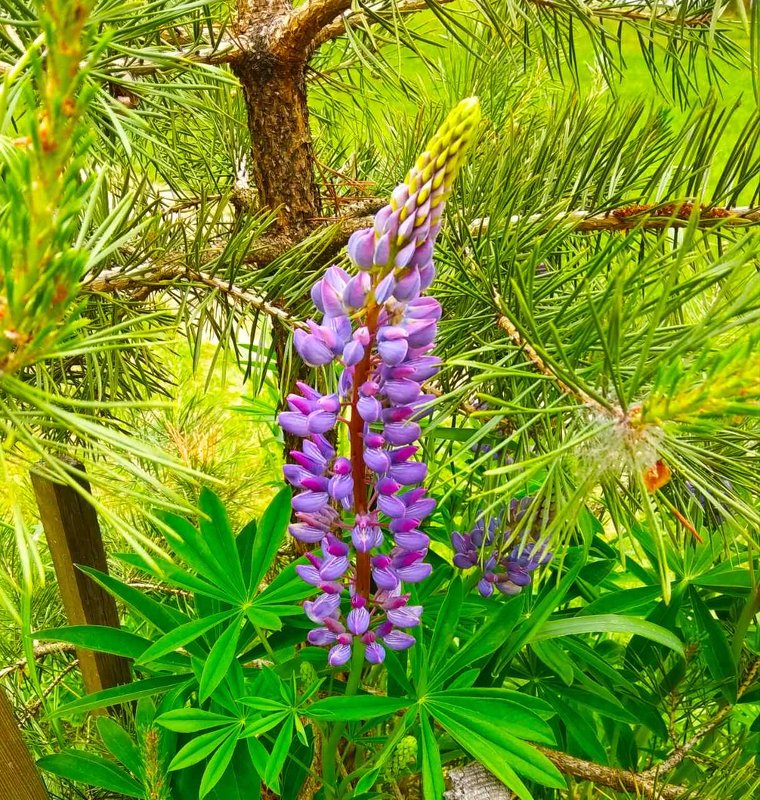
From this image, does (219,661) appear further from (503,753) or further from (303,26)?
(303,26)

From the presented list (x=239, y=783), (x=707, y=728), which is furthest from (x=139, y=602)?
(x=707, y=728)

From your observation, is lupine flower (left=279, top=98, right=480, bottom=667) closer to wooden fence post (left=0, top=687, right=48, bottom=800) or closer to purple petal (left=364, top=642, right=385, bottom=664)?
purple petal (left=364, top=642, right=385, bottom=664)

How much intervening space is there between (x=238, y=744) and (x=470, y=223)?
37 cm

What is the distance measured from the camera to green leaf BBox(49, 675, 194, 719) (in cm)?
51

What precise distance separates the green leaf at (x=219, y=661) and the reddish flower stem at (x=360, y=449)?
9cm

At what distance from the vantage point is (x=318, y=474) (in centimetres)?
44

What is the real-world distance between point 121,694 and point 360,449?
0.25 metres

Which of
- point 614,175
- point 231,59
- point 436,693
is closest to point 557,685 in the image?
point 436,693

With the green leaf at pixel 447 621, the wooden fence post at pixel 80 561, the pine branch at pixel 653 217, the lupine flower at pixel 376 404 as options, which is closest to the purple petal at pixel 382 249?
the lupine flower at pixel 376 404

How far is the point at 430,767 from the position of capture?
46cm

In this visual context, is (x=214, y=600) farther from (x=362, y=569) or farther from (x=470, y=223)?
(x=470, y=223)

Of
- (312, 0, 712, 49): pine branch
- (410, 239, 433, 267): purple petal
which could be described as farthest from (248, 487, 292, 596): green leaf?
(312, 0, 712, 49): pine branch

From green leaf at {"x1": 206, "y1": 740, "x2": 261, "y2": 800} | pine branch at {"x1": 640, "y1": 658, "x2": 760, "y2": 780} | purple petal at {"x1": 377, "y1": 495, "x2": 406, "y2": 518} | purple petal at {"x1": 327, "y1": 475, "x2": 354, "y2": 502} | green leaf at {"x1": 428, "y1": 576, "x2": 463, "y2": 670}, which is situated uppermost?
purple petal at {"x1": 327, "y1": 475, "x2": 354, "y2": 502}

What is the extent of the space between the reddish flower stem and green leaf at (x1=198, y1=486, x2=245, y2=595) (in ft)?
0.35
